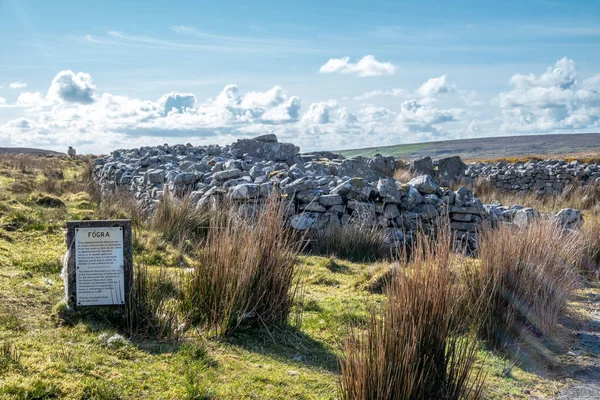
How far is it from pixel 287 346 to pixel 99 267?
1654mm

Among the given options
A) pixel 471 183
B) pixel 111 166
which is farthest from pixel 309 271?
pixel 471 183

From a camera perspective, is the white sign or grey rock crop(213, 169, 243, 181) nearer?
the white sign

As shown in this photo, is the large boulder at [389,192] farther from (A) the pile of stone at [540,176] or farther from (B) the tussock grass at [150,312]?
(A) the pile of stone at [540,176]

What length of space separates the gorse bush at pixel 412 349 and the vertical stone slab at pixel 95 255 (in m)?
2.18

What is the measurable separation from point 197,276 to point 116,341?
0.85 m

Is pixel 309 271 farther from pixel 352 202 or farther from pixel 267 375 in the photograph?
pixel 267 375

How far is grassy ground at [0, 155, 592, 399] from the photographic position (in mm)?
3309

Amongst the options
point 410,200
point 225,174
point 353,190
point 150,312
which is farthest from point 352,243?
point 150,312

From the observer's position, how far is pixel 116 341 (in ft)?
13.0

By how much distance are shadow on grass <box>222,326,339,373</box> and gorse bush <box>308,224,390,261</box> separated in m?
3.69

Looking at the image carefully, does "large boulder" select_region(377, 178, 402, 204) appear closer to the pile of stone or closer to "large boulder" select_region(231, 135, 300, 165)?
"large boulder" select_region(231, 135, 300, 165)

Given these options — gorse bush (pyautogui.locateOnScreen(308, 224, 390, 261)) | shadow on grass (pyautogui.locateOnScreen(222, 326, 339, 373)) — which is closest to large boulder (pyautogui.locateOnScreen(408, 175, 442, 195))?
gorse bush (pyautogui.locateOnScreen(308, 224, 390, 261))

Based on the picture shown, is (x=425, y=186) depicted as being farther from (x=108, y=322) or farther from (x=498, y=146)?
(x=498, y=146)

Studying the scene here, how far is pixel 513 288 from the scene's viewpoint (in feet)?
16.9
